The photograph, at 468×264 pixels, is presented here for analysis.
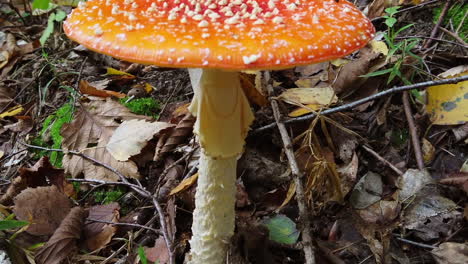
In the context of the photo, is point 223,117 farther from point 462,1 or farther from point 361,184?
point 462,1

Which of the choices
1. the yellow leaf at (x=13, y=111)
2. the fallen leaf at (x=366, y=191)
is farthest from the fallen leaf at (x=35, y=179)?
the fallen leaf at (x=366, y=191)

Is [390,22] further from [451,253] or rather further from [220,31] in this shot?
[220,31]

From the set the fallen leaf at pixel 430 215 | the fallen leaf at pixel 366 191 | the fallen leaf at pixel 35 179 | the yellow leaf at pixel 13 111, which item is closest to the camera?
the fallen leaf at pixel 430 215

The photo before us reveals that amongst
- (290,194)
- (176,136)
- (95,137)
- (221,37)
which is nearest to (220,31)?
(221,37)

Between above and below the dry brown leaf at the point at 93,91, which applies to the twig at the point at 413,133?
above

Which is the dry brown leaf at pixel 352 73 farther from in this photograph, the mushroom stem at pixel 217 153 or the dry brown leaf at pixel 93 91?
the dry brown leaf at pixel 93 91

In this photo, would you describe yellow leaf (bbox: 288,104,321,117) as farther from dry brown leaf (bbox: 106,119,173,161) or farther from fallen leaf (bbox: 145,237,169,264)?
fallen leaf (bbox: 145,237,169,264)

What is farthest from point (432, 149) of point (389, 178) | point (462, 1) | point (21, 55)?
point (21, 55)
